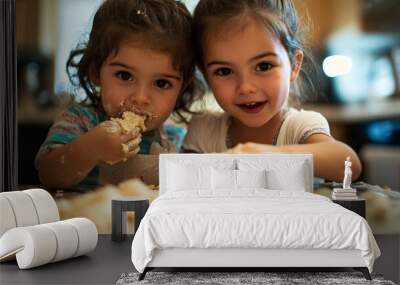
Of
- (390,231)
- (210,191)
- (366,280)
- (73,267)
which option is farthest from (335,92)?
(73,267)

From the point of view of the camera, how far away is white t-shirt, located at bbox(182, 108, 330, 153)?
6645mm

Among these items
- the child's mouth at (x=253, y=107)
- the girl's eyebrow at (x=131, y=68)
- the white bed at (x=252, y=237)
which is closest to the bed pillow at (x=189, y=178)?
the child's mouth at (x=253, y=107)

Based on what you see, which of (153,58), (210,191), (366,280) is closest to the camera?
(366,280)

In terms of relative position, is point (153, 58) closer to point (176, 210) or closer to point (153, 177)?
point (153, 177)

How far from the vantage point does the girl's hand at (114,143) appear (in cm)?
669

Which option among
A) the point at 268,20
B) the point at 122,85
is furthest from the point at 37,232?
the point at 268,20

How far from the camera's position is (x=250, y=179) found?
5.98 m

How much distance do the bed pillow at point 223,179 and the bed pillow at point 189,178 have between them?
0.07m

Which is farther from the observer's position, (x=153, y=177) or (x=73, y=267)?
(x=153, y=177)

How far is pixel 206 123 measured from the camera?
6695 millimetres

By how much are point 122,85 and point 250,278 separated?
8.85ft

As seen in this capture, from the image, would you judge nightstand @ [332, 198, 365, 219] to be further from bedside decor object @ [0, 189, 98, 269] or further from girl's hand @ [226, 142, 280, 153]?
bedside decor object @ [0, 189, 98, 269]

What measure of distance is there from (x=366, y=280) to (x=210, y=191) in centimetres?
152

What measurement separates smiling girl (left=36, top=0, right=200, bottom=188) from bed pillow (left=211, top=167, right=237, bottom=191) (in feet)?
2.76
